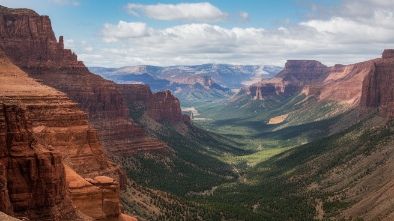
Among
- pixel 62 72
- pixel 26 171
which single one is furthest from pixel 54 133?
pixel 62 72

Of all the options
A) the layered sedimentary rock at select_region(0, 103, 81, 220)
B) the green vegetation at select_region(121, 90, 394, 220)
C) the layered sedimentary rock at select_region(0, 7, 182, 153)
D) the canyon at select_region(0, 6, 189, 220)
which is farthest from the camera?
the layered sedimentary rock at select_region(0, 7, 182, 153)

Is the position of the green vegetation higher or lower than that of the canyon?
lower

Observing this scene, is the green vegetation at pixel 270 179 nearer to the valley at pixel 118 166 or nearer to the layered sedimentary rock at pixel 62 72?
the valley at pixel 118 166

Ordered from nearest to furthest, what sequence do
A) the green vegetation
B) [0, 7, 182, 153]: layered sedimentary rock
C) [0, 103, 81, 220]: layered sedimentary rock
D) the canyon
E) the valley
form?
[0, 103, 81, 220]: layered sedimentary rock
the canyon
the valley
the green vegetation
[0, 7, 182, 153]: layered sedimentary rock

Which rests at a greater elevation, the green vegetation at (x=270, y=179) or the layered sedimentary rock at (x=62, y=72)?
the layered sedimentary rock at (x=62, y=72)

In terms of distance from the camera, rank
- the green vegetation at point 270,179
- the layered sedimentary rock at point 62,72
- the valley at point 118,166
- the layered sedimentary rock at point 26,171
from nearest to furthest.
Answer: the layered sedimentary rock at point 26,171
the valley at point 118,166
the green vegetation at point 270,179
the layered sedimentary rock at point 62,72

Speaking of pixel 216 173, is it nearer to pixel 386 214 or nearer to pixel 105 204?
pixel 386 214

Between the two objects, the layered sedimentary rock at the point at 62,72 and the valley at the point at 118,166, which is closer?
the valley at the point at 118,166

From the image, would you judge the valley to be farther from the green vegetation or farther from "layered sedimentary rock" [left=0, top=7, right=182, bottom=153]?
the green vegetation

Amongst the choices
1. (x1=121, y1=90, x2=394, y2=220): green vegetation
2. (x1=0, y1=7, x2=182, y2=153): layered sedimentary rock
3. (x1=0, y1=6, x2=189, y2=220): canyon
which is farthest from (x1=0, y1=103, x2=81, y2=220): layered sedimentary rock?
(x1=0, y1=7, x2=182, y2=153): layered sedimentary rock

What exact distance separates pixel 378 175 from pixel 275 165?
224 feet

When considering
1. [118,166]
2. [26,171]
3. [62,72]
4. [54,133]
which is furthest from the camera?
[62,72]

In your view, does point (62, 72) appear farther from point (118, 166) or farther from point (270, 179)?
point (270, 179)

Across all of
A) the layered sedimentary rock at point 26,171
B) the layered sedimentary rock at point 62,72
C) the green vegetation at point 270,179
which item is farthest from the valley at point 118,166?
the green vegetation at point 270,179
